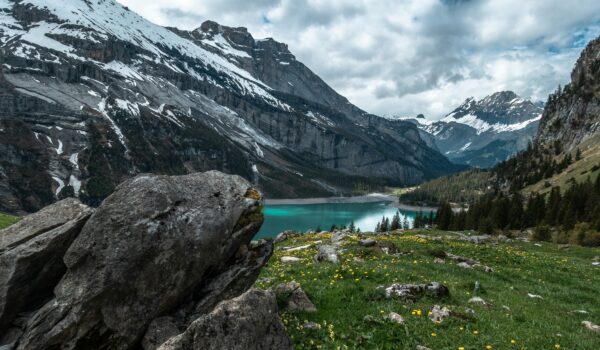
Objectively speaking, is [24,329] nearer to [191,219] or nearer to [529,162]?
[191,219]

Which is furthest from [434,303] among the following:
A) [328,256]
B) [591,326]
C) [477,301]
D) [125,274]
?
[125,274]

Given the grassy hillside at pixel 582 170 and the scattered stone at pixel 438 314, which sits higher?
the grassy hillside at pixel 582 170

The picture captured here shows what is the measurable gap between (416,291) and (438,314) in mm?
2454

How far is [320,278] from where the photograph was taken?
19422 millimetres

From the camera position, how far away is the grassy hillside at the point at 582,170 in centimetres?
11238

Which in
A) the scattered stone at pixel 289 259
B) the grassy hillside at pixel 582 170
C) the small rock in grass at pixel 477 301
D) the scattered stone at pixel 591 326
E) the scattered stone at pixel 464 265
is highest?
the grassy hillside at pixel 582 170

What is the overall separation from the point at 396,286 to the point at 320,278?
418cm

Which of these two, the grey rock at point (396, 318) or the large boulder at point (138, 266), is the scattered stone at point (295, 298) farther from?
the grey rock at point (396, 318)

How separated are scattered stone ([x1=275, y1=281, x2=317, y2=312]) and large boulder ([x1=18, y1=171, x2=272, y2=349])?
75.2 inches

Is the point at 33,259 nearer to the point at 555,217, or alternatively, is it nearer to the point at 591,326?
the point at 591,326

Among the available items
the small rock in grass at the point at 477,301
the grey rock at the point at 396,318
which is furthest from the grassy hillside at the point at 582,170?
the grey rock at the point at 396,318

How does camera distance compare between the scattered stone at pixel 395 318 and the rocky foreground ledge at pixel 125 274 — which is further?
the scattered stone at pixel 395 318

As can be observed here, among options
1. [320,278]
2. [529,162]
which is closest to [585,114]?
[529,162]

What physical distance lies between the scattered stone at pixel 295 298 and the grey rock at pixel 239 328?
464cm
